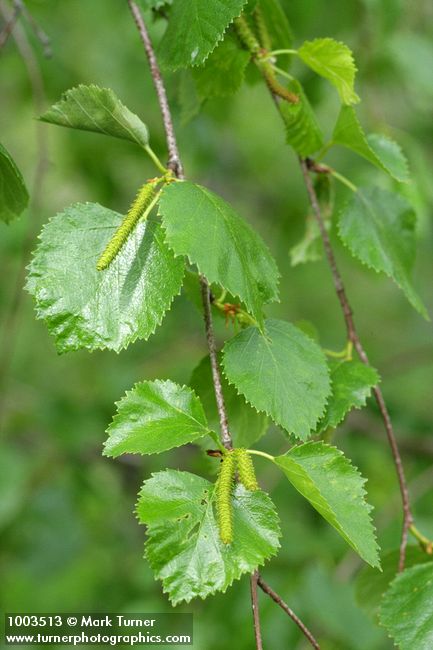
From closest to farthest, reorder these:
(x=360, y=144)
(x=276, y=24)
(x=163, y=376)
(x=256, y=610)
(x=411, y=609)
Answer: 1. (x=256, y=610)
2. (x=411, y=609)
3. (x=360, y=144)
4. (x=276, y=24)
5. (x=163, y=376)

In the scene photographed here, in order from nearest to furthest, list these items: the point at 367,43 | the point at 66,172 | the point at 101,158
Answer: the point at 367,43, the point at 101,158, the point at 66,172

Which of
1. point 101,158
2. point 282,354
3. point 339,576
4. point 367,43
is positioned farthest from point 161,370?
point 282,354

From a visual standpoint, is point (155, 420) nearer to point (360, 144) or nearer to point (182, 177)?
point (182, 177)

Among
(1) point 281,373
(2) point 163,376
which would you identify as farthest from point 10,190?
(2) point 163,376

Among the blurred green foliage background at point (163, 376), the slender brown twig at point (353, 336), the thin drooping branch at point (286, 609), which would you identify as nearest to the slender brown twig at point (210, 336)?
the thin drooping branch at point (286, 609)

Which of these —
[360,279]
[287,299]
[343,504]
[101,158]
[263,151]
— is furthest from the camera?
[360,279]

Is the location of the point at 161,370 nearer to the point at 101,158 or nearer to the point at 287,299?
the point at 101,158
